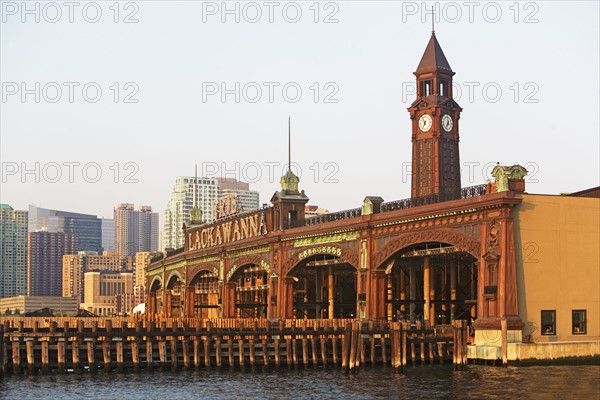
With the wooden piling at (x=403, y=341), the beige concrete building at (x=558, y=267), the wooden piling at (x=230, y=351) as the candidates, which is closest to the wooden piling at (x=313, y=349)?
the wooden piling at (x=230, y=351)

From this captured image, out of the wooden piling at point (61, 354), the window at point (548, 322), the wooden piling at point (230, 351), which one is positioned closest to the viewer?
the wooden piling at point (61, 354)

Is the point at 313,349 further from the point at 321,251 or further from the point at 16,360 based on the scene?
the point at 16,360

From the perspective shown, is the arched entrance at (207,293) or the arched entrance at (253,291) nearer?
the arched entrance at (253,291)

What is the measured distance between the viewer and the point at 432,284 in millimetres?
84750

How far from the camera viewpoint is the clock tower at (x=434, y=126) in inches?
5906

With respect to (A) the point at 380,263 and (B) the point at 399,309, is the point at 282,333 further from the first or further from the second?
(B) the point at 399,309

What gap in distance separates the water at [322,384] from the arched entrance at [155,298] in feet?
289

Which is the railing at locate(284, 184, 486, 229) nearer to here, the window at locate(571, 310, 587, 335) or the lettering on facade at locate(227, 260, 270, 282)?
the lettering on facade at locate(227, 260, 270, 282)

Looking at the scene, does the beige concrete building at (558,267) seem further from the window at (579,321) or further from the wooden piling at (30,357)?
the wooden piling at (30,357)

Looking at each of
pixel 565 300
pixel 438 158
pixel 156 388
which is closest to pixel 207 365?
pixel 156 388

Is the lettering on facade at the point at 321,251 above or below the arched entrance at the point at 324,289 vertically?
above

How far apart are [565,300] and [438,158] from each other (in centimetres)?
8608

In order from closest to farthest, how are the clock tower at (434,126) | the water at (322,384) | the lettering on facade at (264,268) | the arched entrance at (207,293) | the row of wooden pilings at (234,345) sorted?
the water at (322,384), the row of wooden pilings at (234,345), the lettering on facade at (264,268), the arched entrance at (207,293), the clock tower at (434,126)

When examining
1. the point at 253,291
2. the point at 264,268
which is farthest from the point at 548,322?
the point at 253,291
